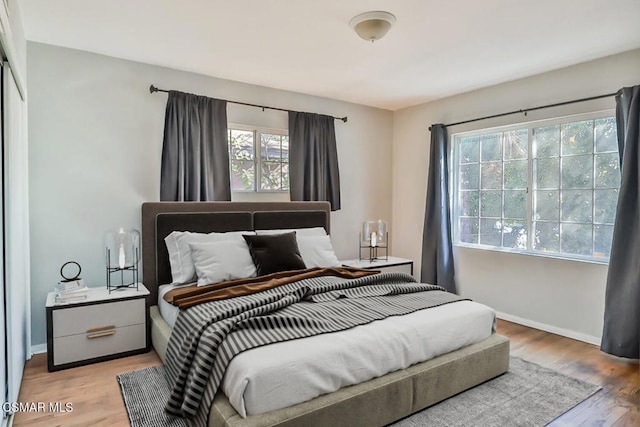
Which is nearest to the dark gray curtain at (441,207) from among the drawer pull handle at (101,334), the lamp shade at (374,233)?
the lamp shade at (374,233)

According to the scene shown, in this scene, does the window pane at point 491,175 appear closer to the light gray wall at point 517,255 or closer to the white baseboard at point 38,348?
the light gray wall at point 517,255

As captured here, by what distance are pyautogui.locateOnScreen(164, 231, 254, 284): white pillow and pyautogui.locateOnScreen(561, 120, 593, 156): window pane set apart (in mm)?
3142

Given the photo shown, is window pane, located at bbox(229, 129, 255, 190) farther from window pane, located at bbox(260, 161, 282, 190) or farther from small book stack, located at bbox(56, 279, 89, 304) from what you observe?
small book stack, located at bbox(56, 279, 89, 304)

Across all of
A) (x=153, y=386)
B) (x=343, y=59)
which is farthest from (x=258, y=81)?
(x=153, y=386)

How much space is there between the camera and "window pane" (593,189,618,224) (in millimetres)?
3289

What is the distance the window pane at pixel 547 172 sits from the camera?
367 cm

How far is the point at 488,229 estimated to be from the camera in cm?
428

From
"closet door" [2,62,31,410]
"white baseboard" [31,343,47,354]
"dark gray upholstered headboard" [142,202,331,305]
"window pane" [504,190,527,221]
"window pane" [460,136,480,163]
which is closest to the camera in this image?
"closet door" [2,62,31,410]

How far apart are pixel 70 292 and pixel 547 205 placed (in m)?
4.21

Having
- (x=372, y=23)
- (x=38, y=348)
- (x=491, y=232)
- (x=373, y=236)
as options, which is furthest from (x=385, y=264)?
(x=38, y=348)

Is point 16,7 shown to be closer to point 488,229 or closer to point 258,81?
point 258,81

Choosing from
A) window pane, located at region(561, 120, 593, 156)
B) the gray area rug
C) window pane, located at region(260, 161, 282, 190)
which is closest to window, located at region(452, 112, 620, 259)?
window pane, located at region(561, 120, 593, 156)

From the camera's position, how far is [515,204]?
4004mm

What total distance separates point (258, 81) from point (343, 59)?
104 centimetres
